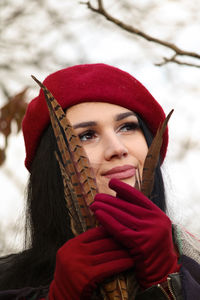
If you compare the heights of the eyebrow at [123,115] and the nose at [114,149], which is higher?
the eyebrow at [123,115]

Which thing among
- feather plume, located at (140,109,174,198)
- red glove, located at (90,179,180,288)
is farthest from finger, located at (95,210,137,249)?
feather plume, located at (140,109,174,198)

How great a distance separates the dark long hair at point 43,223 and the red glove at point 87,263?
1.44ft

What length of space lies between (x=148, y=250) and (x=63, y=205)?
68 centimetres

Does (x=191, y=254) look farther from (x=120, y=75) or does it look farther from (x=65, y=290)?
(x=120, y=75)

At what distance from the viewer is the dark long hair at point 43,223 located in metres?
2.00

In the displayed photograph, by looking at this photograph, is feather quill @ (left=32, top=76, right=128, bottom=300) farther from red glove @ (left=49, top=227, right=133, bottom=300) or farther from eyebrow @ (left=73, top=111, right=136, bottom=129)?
eyebrow @ (left=73, top=111, right=136, bottom=129)

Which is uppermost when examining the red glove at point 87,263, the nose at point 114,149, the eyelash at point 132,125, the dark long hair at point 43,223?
the nose at point 114,149

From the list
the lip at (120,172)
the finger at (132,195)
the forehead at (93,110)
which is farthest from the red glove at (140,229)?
the forehead at (93,110)

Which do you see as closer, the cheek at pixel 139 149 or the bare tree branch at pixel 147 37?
the bare tree branch at pixel 147 37

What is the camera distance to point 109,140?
1.90 m

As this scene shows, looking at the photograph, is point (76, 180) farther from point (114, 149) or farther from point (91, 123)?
point (91, 123)

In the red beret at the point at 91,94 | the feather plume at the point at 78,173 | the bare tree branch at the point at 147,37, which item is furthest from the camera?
the red beret at the point at 91,94

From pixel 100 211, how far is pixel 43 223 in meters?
0.70

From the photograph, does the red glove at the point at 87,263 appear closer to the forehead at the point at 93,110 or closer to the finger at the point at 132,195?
the finger at the point at 132,195
